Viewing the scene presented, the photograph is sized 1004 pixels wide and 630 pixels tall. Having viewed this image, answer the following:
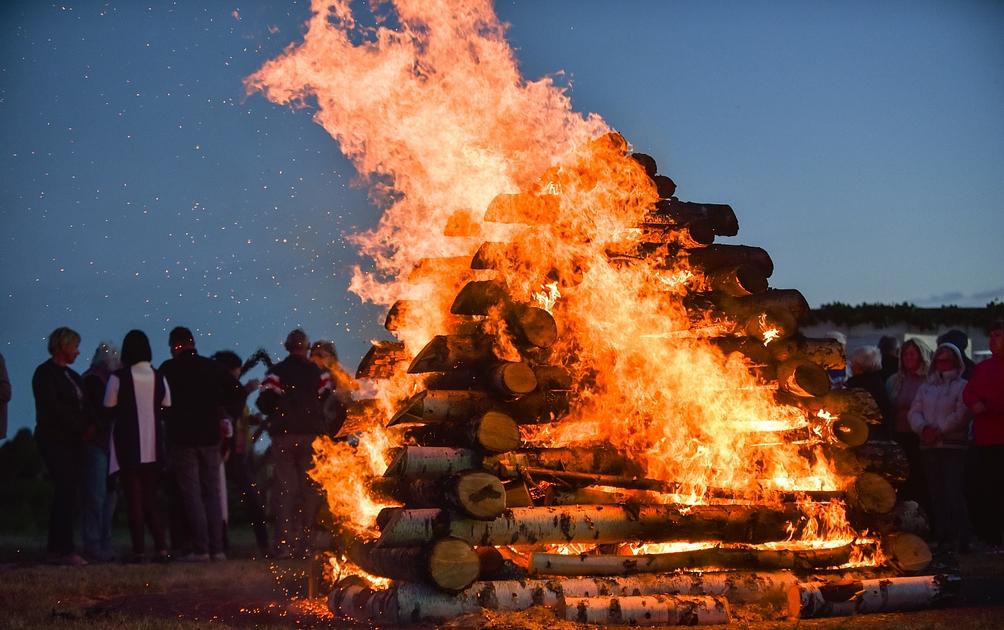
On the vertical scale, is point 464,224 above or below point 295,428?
above

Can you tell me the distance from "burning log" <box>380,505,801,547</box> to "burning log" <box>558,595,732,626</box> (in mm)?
575

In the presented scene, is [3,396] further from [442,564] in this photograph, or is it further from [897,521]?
[897,521]

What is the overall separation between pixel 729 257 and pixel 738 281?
0.48 m

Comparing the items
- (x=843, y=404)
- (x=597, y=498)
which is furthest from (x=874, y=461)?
(x=597, y=498)

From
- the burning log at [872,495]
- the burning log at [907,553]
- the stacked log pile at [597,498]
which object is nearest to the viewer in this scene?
the stacked log pile at [597,498]

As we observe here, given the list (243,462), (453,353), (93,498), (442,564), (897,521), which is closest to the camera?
(442,564)

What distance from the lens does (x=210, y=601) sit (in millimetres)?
9594

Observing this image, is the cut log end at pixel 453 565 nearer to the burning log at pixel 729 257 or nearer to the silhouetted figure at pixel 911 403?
the burning log at pixel 729 257

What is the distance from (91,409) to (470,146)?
5717 millimetres

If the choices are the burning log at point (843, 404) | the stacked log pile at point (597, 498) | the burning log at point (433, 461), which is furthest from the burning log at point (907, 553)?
the burning log at point (433, 461)

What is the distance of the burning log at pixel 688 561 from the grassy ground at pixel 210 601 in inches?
20.2

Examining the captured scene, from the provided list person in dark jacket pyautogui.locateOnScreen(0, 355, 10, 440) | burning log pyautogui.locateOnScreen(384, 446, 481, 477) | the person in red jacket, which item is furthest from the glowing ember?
person in dark jacket pyautogui.locateOnScreen(0, 355, 10, 440)

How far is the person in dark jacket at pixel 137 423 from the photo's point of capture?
42.9 feet

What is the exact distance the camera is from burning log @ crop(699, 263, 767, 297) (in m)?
9.54
